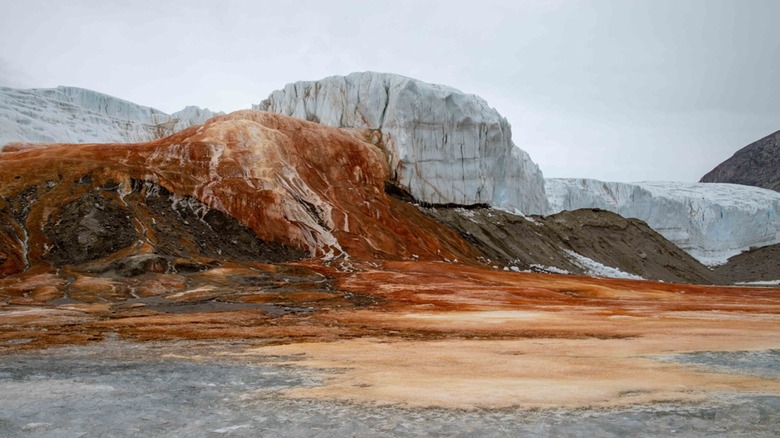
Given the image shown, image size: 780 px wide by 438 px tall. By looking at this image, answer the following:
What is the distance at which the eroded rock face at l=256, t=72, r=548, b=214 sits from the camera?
10775 centimetres

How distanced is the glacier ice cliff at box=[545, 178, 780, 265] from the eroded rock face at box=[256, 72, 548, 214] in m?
52.0

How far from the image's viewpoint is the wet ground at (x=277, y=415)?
28.2 feet

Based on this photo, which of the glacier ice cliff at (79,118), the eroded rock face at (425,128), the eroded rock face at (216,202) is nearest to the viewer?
the eroded rock face at (216,202)

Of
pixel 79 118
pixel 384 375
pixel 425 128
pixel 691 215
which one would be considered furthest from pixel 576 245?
pixel 79 118

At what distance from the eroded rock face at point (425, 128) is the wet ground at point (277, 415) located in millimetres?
93986

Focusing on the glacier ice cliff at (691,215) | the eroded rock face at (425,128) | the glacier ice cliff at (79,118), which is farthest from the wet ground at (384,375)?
the glacier ice cliff at (691,215)

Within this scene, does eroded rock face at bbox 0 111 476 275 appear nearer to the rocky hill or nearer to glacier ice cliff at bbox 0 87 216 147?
the rocky hill

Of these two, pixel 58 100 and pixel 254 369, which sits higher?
pixel 58 100

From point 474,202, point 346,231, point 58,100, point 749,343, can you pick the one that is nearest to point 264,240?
point 346,231

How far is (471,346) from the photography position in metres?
19.8

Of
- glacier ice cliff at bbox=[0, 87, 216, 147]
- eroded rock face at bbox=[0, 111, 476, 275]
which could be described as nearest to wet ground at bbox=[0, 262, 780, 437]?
eroded rock face at bbox=[0, 111, 476, 275]

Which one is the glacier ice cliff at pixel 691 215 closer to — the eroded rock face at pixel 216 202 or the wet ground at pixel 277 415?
the eroded rock face at pixel 216 202

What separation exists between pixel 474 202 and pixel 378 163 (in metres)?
20.8

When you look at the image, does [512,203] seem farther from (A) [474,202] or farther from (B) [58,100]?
(B) [58,100]
